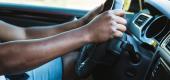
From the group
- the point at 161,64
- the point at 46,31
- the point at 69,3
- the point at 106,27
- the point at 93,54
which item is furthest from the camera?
the point at 69,3

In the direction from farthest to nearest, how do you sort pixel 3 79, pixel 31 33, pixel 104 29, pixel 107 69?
1. pixel 31 33
2. pixel 107 69
3. pixel 3 79
4. pixel 104 29

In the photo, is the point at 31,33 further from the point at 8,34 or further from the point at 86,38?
the point at 86,38

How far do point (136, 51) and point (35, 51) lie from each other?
62cm

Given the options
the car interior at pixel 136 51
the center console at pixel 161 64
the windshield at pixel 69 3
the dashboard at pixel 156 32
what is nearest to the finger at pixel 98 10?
the car interior at pixel 136 51

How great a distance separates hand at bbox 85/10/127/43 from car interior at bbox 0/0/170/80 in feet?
0.59

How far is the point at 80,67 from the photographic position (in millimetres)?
1663

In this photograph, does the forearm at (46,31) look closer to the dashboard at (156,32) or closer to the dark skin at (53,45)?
the dashboard at (156,32)

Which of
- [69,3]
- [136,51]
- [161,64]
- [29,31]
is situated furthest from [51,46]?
[69,3]

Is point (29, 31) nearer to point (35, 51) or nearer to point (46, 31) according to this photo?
point (46, 31)

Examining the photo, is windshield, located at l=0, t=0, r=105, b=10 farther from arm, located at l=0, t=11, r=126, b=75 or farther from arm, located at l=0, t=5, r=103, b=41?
arm, located at l=0, t=11, r=126, b=75

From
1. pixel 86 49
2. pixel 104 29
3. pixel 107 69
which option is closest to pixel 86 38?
pixel 104 29

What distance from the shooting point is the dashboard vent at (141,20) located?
1916 millimetres

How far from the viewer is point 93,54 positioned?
1.71 m

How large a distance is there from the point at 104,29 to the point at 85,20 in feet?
1.94
